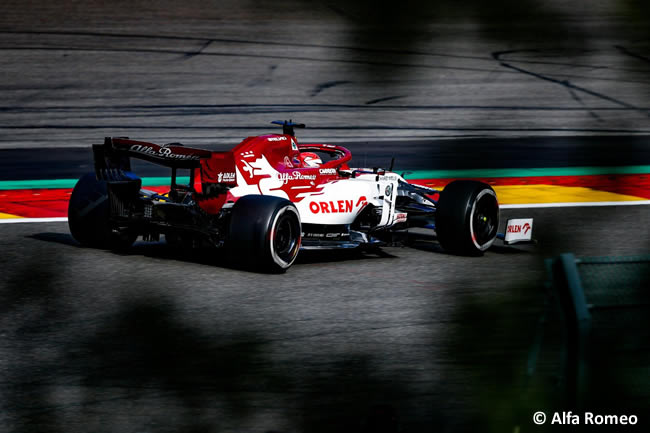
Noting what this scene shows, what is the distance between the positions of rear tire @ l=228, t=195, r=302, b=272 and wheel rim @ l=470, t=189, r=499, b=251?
67.9 inches

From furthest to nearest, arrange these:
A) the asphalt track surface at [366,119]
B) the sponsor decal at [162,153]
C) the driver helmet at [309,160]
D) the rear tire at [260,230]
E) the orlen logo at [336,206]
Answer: the driver helmet at [309,160], the orlen logo at [336,206], the sponsor decal at [162,153], the rear tire at [260,230], the asphalt track surface at [366,119]

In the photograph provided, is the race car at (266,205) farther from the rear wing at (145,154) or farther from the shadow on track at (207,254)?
the shadow on track at (207,254)

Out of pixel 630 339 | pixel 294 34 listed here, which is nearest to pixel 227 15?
pixel 294 34

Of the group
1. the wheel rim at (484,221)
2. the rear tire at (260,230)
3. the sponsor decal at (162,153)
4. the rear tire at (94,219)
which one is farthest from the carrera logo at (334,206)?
the rear tire at (94,219)

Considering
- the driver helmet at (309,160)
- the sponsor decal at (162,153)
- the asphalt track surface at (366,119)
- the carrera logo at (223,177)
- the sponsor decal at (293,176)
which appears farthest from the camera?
the driver helmet at (309,160)

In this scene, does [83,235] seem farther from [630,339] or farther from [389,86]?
[389,86]

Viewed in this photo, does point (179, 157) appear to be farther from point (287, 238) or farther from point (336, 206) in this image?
point (336, 206)

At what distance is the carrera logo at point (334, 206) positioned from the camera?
26.0 ft

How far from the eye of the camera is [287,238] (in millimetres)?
7305

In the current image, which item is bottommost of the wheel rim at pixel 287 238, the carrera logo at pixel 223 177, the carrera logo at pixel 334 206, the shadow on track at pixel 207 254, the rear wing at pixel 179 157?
the shadow on track at pixel 207 254

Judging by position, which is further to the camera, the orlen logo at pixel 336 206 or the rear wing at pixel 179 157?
the orlen logo at pixel 336 206

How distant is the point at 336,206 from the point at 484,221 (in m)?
1.30

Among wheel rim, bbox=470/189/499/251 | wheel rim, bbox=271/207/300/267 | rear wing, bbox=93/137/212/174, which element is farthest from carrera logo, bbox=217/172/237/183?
wheel rim, bbox=470/189/499/251

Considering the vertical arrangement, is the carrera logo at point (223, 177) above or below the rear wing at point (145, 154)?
below
